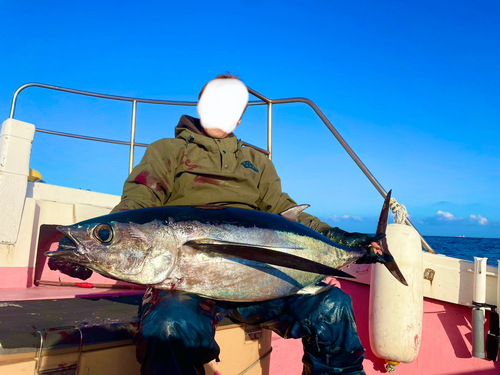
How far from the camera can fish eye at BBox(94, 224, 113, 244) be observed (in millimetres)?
1503

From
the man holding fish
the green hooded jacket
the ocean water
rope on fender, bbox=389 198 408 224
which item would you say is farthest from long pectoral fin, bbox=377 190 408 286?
the ocean water

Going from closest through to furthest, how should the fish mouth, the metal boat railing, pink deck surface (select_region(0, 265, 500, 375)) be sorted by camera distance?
the fish mouth
pink deck surface (select_region(0, 265, 500, 375))
the metal boat railing

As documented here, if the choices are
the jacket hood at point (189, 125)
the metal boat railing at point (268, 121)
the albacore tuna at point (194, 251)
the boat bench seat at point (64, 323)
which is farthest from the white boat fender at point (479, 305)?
the jacket hood at point (189, 125)

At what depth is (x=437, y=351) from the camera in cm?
322

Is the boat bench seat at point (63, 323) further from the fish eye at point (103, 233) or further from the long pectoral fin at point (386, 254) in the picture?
the long pectoral fin at point (386, 254)

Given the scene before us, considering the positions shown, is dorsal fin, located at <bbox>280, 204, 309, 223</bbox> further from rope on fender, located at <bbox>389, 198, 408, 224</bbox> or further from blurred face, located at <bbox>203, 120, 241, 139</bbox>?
rope on fender, located at <bbox>389, 198, 408, 224</bbox>

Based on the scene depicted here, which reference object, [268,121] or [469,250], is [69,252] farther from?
[469,250]

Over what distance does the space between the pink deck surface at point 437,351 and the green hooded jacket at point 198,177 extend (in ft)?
4.80

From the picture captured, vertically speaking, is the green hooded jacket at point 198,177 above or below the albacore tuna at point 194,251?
above

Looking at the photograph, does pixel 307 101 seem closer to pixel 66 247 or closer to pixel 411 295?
pixel 411 295

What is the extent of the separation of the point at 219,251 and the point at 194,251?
110mm

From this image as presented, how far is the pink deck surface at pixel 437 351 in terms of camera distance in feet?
10.3

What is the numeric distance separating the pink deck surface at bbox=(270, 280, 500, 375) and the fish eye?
7.00 ft

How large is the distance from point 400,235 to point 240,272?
1824 mm
